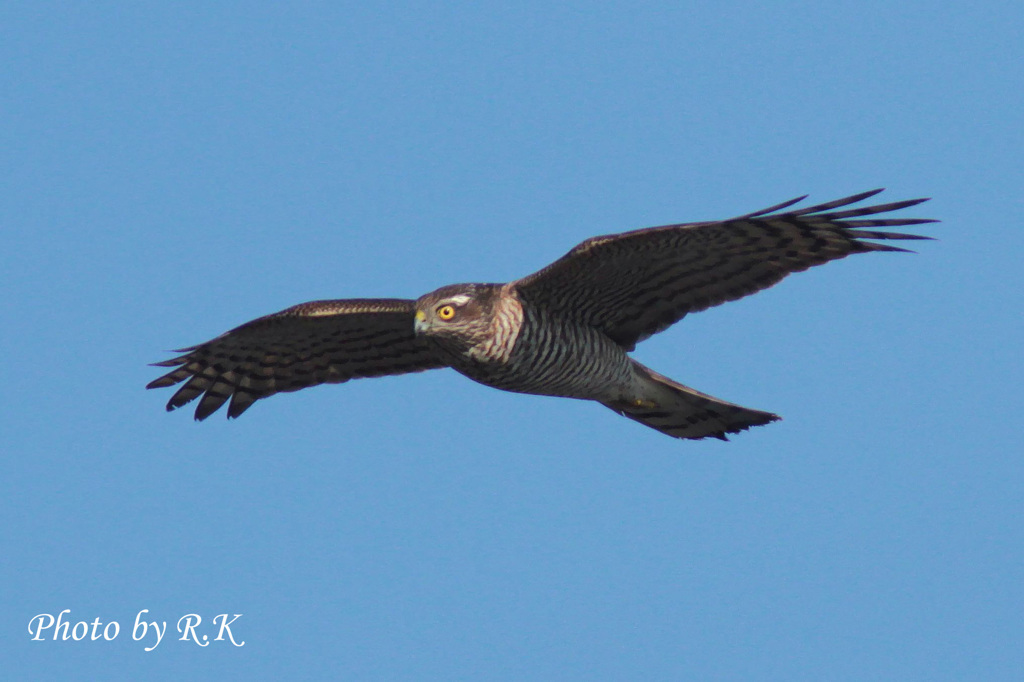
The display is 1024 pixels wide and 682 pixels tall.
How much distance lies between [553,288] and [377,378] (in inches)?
96.1

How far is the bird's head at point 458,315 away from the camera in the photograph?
10.0 meters

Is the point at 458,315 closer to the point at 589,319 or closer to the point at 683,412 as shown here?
the point at 589,319

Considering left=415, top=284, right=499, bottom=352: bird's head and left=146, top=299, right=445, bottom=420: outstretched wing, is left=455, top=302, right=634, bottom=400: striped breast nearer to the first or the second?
left=415, top=284, right=499, bottom=352: bird's head

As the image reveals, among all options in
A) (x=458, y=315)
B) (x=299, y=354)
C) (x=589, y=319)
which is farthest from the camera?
(x=299, y=354)

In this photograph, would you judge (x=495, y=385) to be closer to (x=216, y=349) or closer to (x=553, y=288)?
(x=553, y=288)

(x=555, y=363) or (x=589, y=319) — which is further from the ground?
(x=589, y=319)

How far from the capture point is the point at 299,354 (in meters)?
12.1

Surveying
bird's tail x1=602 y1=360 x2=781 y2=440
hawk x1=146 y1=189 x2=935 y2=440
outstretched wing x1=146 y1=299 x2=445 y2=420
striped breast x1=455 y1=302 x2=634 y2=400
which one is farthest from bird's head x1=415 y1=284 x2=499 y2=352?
bird's tail x1=602 y1=360 x2=781 y2=440

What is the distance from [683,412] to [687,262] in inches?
65.1

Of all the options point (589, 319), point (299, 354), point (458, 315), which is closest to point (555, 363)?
point (589, 319)

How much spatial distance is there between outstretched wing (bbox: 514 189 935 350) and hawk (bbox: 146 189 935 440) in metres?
0.01

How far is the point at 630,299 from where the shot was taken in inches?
422

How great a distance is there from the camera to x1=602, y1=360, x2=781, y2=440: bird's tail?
1123cm

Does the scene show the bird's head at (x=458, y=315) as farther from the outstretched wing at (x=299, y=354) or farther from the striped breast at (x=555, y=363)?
the outstretched wing at (x=299, y=354)
